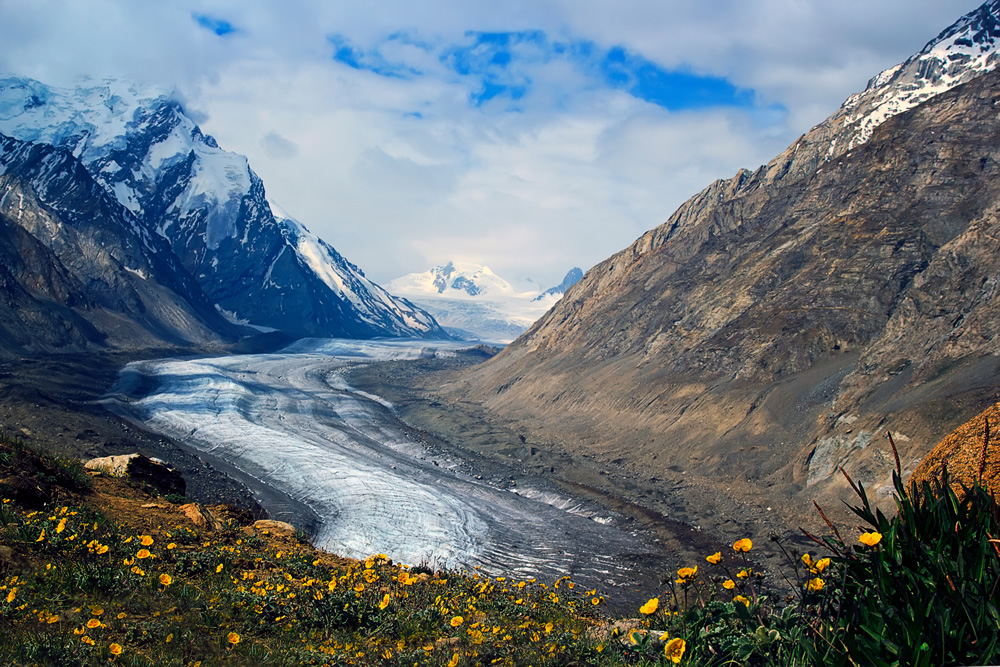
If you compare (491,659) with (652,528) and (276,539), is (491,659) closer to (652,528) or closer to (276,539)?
(276,539)

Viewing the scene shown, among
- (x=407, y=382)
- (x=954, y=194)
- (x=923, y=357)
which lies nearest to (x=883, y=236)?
(x=954, y=194)

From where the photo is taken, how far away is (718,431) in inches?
1719

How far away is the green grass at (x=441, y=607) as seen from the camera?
392cm

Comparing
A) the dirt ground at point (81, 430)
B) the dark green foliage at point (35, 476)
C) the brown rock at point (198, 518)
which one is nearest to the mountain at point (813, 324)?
the dirt ground at point (81, 430)

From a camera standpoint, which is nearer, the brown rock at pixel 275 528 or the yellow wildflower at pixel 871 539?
the yellow wildflower at pixel 871 539

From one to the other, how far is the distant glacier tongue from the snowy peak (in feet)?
196

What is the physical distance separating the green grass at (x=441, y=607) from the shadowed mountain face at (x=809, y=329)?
2759 cm

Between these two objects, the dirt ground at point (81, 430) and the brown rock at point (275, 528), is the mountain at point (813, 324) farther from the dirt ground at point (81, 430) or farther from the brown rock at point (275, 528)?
the dirt ground at point (81, 430)

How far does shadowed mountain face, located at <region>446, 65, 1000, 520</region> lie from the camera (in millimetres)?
33906

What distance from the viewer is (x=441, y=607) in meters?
7.52

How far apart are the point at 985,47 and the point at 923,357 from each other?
229 feet

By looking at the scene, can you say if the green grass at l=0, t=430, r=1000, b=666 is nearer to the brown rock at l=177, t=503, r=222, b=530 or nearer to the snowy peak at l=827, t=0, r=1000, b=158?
the brown rock at l=177, t=503, r=222, b=530

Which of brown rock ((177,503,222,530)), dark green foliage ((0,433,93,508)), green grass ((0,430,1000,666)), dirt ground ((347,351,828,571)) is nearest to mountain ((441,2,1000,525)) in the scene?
dirt ground ((347,351,828,571))

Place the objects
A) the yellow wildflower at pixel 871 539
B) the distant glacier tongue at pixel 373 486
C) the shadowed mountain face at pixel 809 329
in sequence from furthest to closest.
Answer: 1. the shadowed mountain face at pixel 809 329
2. the distant glacier tongue at pixel 373 486
3. the yellow wildflower at pixel 871 539
